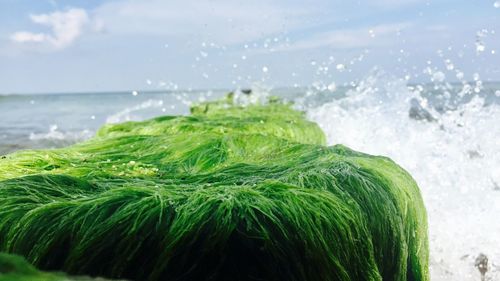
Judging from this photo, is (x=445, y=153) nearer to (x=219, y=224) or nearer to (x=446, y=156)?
(x=446, y=156)

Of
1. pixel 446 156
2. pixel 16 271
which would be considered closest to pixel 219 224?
pixel 16 271

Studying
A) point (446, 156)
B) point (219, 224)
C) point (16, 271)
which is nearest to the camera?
point (16, 271)

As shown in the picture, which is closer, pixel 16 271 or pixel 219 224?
pixel 16 271

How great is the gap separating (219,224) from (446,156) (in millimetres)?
5121

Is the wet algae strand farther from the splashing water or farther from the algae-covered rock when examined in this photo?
the splashing water

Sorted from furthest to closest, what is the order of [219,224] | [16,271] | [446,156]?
[446,156] < [219,224] < [16,271]

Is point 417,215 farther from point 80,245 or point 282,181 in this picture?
point 80,245

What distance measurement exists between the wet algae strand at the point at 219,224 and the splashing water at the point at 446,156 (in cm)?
143

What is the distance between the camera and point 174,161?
3.40 metres

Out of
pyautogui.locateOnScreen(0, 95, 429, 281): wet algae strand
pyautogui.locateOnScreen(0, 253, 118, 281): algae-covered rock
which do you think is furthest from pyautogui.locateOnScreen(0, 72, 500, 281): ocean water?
pyautogui.locateOnScreen(0, 253, 118, 281): algae-covered rock

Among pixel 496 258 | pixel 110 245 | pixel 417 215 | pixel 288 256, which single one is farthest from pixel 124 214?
pixel 496 258

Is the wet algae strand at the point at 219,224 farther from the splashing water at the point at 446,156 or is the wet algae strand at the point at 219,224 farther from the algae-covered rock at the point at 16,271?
the splashing water at the point at 446,156

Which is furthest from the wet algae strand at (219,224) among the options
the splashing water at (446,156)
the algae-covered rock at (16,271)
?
the splashing water at (446,156)

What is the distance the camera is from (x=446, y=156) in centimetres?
663
